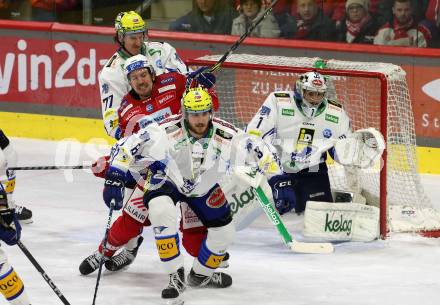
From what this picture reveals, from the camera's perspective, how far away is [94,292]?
676 cm

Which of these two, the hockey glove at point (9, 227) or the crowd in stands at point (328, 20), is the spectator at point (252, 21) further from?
the hockey glove at point (9, 227)

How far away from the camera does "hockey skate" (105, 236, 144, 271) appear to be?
23.7ft

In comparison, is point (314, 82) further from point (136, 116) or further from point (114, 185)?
point (114, 185)

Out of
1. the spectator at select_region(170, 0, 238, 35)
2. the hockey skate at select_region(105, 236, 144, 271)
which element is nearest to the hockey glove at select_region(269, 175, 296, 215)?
the hockey skate at select_region(105, 236, 144, 271)

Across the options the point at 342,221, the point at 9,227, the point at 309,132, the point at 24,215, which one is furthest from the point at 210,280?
the point at 24,215

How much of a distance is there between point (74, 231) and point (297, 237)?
1.41 metres

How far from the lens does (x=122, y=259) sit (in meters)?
7.26

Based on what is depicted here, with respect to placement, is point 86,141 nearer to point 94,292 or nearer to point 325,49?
point 325,49

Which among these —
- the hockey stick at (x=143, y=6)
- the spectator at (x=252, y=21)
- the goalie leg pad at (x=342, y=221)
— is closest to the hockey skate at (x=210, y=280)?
the goalie leg pad at (x=342, y=221)

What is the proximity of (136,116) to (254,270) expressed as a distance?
43.3 inches

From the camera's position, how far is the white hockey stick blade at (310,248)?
7.57m

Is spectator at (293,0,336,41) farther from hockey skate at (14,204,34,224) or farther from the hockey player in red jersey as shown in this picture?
hockey skate at (14,204,34,224)

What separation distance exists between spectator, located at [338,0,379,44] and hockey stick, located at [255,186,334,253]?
251 centimetres

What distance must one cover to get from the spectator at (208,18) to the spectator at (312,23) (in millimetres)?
522
